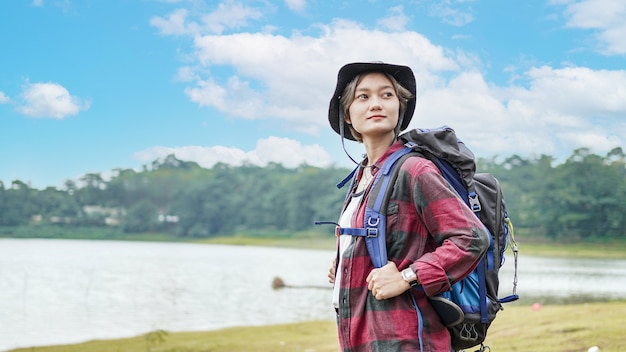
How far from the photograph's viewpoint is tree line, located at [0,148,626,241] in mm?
69812

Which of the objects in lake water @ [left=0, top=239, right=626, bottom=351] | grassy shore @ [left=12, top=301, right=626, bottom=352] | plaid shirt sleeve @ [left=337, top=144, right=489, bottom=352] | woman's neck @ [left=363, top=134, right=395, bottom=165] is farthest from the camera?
lake water @ [left=0, top=239, right=626, bottom=351]

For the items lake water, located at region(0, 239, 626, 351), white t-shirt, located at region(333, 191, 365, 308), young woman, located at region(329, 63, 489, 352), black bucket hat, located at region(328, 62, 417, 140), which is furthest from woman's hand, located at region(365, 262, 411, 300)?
lake water, located at region(0, 239, 626, 351)

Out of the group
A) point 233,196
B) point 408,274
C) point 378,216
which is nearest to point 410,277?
point 408,274

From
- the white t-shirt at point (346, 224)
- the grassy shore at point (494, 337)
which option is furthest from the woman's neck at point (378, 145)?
the grassy shore at point (494, 337)

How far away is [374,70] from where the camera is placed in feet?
8.67

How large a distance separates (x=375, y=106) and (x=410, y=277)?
2.22 ft

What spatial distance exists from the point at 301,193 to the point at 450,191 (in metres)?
86.1

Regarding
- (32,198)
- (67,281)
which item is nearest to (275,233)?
(32,198)

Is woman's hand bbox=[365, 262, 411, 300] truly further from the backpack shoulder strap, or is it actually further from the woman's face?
the woman's face

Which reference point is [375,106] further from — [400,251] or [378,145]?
[400,251]

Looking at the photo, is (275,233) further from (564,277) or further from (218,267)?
(564,277)

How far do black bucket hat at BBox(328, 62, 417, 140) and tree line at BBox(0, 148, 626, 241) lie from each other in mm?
67904

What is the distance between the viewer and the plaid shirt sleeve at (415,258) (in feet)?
7.53

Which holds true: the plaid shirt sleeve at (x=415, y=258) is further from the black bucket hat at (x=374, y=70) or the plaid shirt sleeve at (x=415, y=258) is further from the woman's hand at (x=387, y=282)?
the black bucket hat at (x=374, y=70)
